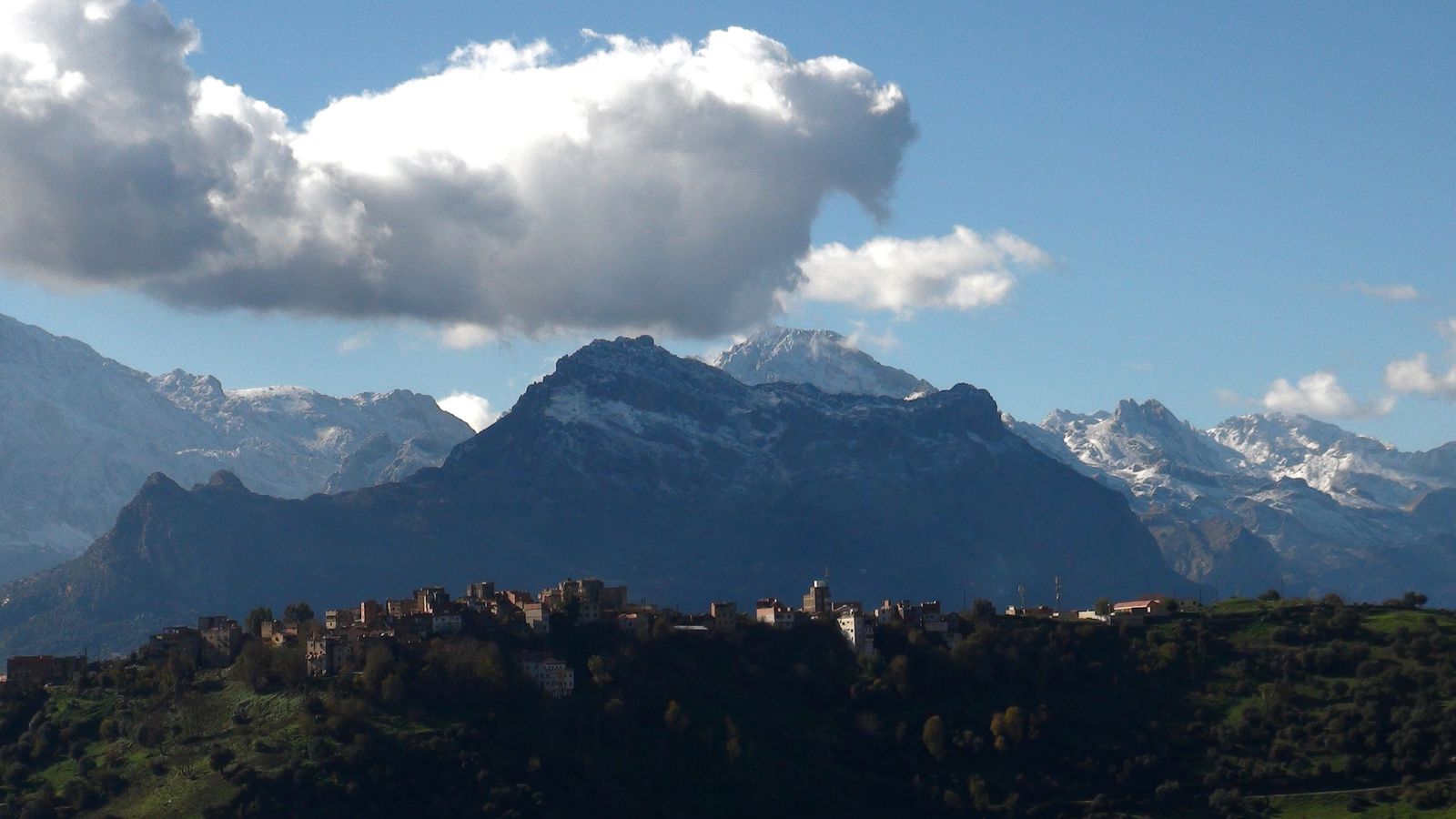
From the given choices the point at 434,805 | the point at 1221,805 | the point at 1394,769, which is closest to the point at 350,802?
the point at 434,805

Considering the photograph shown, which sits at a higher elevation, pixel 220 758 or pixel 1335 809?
pixel 220 758

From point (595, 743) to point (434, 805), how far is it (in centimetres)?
2010

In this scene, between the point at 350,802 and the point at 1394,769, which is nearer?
the point at 350,802

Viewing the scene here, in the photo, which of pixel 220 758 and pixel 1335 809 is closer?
pixel 220 758

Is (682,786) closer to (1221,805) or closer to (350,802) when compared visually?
(350,802)

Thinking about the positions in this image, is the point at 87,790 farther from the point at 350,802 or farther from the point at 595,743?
the point at 595,743

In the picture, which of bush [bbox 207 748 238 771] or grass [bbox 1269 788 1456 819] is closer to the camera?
grass [bbox 1269 788 1456 819]

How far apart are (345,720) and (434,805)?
15903 mm

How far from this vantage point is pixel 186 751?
632 feet

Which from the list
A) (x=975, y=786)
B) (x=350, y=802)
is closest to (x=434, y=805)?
(x=350, y=802)

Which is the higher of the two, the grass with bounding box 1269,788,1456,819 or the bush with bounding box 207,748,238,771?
the bush with bounding box 207,748,238,771

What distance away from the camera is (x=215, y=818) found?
585 feet

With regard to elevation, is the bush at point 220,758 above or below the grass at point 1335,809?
above

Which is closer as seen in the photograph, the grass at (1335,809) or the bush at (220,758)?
the grass at (1335,809)
